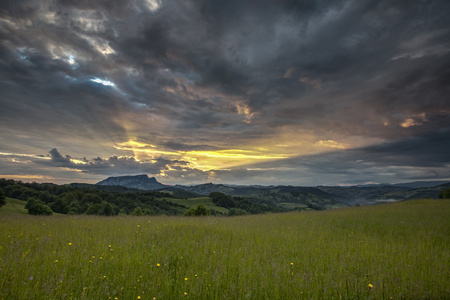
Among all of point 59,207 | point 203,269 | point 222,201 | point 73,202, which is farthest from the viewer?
point 222,201

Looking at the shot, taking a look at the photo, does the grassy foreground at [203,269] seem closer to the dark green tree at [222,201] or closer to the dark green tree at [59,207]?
the dark green tree at [59,207]

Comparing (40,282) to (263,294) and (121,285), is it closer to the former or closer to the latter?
(121,285)

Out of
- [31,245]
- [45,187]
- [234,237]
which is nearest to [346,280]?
[234,237]

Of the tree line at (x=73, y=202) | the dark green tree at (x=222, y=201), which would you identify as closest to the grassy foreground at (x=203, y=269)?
the tree line at (x=73, y=202)

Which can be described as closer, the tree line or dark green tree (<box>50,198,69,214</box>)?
the tree line

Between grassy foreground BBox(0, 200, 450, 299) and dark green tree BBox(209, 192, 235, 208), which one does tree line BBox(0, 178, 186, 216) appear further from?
dark green tree BBox(209, 192, 235, 208)

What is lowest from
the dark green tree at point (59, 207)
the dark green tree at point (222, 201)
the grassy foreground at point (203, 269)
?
the dark green tree at point (222, 201)

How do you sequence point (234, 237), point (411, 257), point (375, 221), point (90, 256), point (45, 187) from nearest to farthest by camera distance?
1. point (90, 256)
2. point (411, 257)
3. point (234, 237)
4. point (375, 221)
5. point (45, 187)

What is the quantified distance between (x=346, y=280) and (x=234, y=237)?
511cm

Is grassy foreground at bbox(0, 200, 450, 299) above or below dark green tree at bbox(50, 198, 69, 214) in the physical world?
above

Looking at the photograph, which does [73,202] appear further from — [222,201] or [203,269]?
[222,201]

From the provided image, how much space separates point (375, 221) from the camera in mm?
15289

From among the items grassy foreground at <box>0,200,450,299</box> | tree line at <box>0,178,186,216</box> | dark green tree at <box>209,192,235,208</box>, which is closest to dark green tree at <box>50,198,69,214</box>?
tree line at <box>0,178,186,216</box>

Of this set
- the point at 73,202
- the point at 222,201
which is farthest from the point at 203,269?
the point at 222,201
